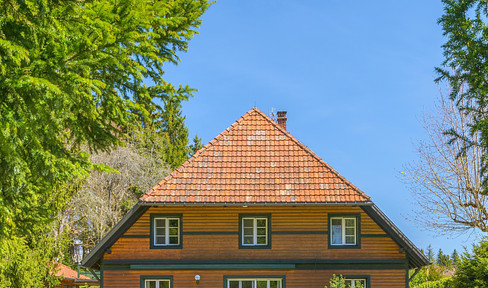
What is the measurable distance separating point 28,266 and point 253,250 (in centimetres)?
714

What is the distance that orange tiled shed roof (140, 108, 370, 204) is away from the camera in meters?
15.5

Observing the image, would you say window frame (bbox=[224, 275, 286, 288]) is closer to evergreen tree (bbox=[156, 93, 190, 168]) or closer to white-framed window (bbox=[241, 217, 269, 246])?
white-framed window (bbox=[241, 217, 269, 246])

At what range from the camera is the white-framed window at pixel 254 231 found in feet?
52.2

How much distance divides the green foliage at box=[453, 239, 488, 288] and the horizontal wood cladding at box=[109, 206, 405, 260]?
72.7 inches

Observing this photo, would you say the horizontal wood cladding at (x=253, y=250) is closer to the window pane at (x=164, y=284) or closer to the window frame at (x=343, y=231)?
the window frame at (x=343, y=231)

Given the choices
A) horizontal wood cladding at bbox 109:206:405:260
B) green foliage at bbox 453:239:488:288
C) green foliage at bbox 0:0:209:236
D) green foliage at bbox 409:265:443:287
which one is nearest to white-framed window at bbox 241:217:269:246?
horizontal wood cladding at bbox 109:206:405:260

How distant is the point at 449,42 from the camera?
37.2 ft

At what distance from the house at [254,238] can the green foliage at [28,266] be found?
203 cm

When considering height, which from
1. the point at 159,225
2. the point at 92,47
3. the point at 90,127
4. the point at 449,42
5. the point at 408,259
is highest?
the point at 449,42

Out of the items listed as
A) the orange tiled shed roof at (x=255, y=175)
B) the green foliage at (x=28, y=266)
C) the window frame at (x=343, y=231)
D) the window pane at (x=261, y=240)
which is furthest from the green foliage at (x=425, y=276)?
the green foliage at (x=28, y=266)

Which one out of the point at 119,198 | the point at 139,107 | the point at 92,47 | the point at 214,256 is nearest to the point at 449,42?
the point at 139,107

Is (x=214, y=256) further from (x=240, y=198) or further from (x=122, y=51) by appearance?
(x=122, y=51)

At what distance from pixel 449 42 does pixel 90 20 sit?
7.76m

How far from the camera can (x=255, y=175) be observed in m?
16.3
